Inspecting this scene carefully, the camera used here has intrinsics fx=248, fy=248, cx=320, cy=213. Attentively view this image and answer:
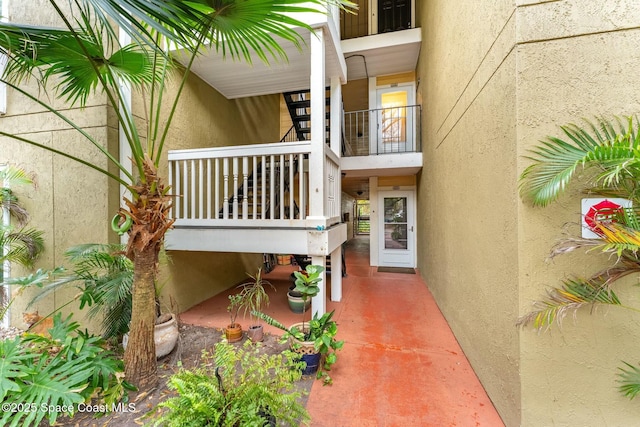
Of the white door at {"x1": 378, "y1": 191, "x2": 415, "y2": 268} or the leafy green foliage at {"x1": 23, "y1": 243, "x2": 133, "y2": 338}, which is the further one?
the white door at {"x1": 378, "y1": 191, "x2": 415, "y2": 268}

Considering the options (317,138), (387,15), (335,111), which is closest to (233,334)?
(317,138)

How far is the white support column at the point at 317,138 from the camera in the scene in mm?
3043

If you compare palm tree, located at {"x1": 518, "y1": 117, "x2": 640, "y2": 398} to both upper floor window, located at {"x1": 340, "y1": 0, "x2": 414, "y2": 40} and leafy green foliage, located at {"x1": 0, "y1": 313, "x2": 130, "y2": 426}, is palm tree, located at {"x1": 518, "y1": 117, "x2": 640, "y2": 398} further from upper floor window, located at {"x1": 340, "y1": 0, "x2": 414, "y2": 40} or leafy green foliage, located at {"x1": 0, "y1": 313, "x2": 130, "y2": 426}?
upper floor window, located at {"x1": 340, "y1": 0, "x2": 414, "y2": 40}

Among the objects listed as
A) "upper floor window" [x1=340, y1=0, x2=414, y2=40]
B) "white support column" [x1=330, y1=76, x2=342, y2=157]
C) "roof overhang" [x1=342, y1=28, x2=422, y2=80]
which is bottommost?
"white support column" [x1=330, y1=76, x2=342, y2=157]

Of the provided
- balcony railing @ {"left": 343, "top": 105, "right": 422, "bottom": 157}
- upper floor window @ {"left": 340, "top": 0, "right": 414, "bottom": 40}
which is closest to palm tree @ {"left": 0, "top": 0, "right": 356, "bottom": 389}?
balcony railing @ {"left": 343, "top": 105, "right": 422, "bottom": 157}

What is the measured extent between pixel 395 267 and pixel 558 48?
5305 millimetres

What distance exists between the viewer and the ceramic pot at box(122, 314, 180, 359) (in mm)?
2557

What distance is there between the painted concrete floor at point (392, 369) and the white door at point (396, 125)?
3458 millimetres

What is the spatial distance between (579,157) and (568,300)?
850 millimetres

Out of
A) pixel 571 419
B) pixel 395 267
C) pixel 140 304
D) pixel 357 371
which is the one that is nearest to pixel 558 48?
pixel 571 419

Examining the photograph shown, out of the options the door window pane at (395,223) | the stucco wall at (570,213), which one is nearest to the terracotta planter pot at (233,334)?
the stucco wall at (570,213)

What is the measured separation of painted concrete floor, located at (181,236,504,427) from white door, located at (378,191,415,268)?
6.40 feet

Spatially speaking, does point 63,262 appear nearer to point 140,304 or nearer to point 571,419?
point 140,304

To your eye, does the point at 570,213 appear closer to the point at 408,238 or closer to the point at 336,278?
the point at 336,278
